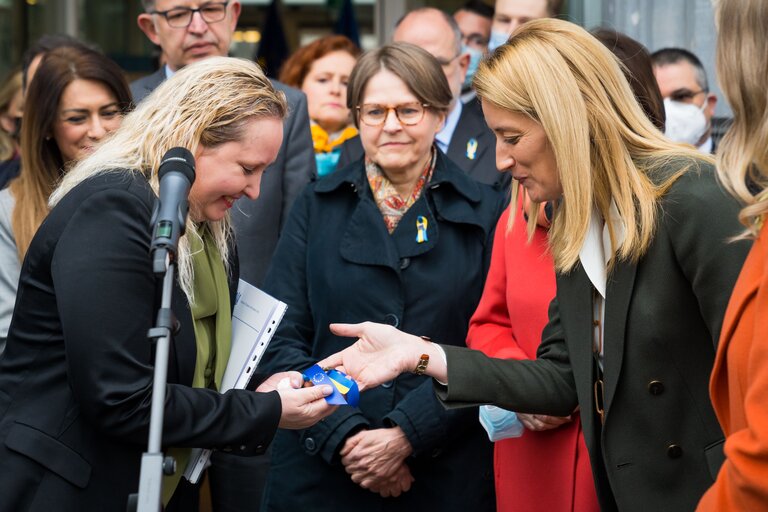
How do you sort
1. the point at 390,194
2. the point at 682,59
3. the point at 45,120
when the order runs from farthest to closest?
1. the point at 682,59
2. the point at 45,120
3. the point at 390,194

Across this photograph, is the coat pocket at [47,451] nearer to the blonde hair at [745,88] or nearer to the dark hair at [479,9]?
the blonde hair at [745,88]

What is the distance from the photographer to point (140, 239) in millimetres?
2730

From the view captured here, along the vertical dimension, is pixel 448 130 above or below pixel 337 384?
above

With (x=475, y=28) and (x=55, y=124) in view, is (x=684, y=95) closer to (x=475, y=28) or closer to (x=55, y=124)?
(x=475, y=28)

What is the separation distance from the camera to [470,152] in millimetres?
4934

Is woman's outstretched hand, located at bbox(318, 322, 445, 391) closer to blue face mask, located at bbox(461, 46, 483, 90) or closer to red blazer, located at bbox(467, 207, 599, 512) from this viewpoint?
red blazer, located at bbox(467, 207, 599, 512)

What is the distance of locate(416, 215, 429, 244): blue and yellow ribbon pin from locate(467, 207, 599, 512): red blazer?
300 millimetres

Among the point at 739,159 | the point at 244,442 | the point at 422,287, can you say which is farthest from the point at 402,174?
the point at 739,159

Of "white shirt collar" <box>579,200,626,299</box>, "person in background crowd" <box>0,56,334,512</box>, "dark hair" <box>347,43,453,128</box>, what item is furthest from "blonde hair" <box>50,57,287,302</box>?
"dark hair" <box>347,43,453,128</box>

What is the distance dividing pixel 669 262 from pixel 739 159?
2.12ft

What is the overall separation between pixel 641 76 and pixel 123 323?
2.07 meters

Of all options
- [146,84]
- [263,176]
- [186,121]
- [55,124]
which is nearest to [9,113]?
[146,84]

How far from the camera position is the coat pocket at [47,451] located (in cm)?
275

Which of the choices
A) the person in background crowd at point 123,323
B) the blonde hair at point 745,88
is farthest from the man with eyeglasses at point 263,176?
the blonde hair at point 745,88
